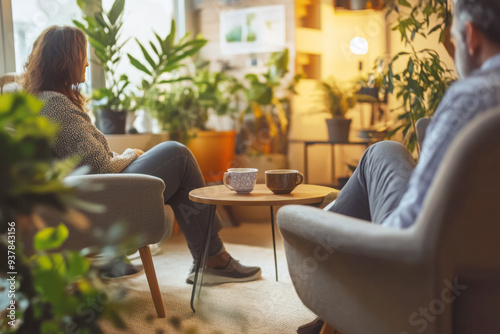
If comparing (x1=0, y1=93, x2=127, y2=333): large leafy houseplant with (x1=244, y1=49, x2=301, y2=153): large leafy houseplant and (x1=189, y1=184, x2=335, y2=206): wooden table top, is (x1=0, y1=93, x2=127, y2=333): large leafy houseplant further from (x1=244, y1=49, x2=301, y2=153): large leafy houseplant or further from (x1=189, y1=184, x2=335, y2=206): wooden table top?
(x1=244, y1=49, x2=301, y2=153): large leafy houseplant

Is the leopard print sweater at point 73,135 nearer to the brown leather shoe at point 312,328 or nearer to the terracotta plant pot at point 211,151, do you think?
the brown leather shoe at point 312,328

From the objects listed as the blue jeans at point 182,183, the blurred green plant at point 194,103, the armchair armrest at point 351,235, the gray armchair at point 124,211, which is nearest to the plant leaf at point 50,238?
the armchair armrest at point 351,235

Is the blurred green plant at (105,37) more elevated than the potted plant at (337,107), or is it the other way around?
the blurred green plant at (105,37)

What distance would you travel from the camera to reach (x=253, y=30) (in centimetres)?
397

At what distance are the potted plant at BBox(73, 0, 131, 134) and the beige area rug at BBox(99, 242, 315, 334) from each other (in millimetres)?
A: 853

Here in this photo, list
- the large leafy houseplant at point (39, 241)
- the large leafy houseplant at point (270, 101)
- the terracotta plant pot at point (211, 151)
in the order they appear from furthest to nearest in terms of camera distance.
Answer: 1. the large leafy houseplant at point (270, 101)
2. the terracotta plant pot at point (211, 151)
3. the large leafy houseplant at point (39, 241)

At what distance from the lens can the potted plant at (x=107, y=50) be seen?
2.99 m

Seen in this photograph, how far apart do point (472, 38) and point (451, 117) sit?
0.60ft

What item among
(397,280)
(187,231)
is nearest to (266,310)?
(187,231)

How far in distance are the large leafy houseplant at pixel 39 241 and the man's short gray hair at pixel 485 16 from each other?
30.1 inches

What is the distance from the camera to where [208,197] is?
5.90 feet

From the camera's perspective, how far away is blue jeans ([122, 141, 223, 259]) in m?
2.14

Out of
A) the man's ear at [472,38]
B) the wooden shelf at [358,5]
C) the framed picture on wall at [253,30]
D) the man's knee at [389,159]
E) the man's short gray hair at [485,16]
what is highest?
the wooden shelf at [358,5]

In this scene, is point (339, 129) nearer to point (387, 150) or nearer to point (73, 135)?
point (73, 135)
